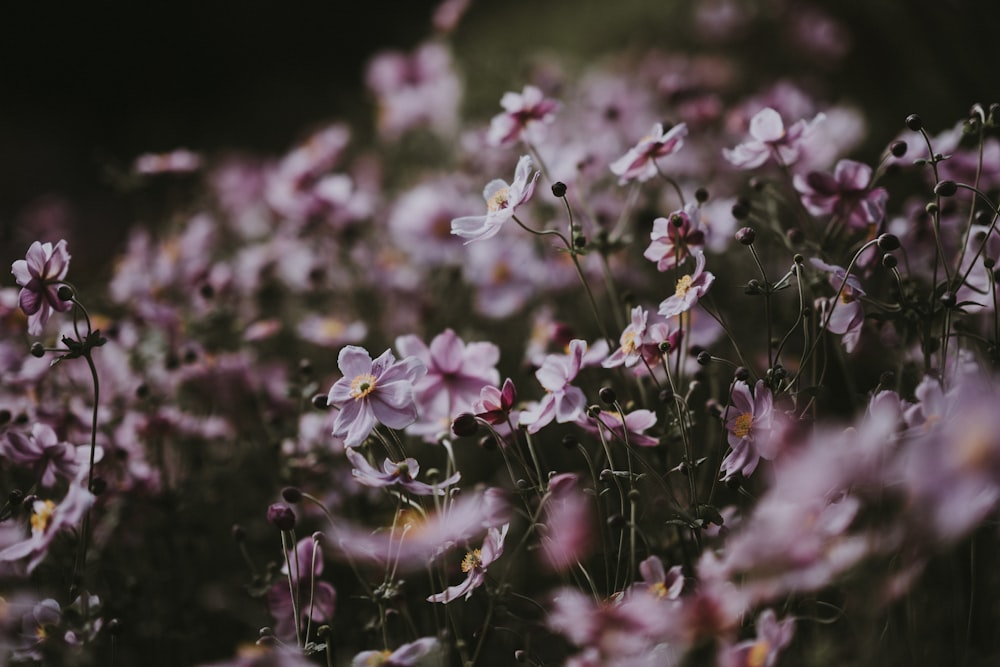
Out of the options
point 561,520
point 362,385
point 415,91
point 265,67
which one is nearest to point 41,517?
point 362,385

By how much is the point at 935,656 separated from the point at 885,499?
0.25 metres

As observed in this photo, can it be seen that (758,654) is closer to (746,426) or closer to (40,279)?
(746,426)

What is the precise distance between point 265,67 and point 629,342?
21.2ft

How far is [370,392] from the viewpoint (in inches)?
35.4

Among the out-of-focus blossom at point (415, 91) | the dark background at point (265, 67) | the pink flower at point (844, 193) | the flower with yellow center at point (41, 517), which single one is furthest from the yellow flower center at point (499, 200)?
the out-of-focus blossom at point (415, 91)

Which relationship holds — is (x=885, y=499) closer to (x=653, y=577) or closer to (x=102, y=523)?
(x=653, y=577)

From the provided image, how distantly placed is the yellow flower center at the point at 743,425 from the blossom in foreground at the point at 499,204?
32 centimetres

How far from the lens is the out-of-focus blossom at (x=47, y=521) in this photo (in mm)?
821

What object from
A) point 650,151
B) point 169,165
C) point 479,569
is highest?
point 169,165

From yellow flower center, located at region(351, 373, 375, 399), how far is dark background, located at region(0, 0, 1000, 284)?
2.92 feet

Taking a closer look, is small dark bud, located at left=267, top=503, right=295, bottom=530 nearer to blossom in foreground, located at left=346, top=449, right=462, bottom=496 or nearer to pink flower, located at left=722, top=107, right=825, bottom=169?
blossom in foreground, located at left=346, top=449, right=462, bottom=496

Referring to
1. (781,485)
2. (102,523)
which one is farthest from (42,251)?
(781,485)

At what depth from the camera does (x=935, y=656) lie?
3.02 ft

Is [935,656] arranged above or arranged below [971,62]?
below
